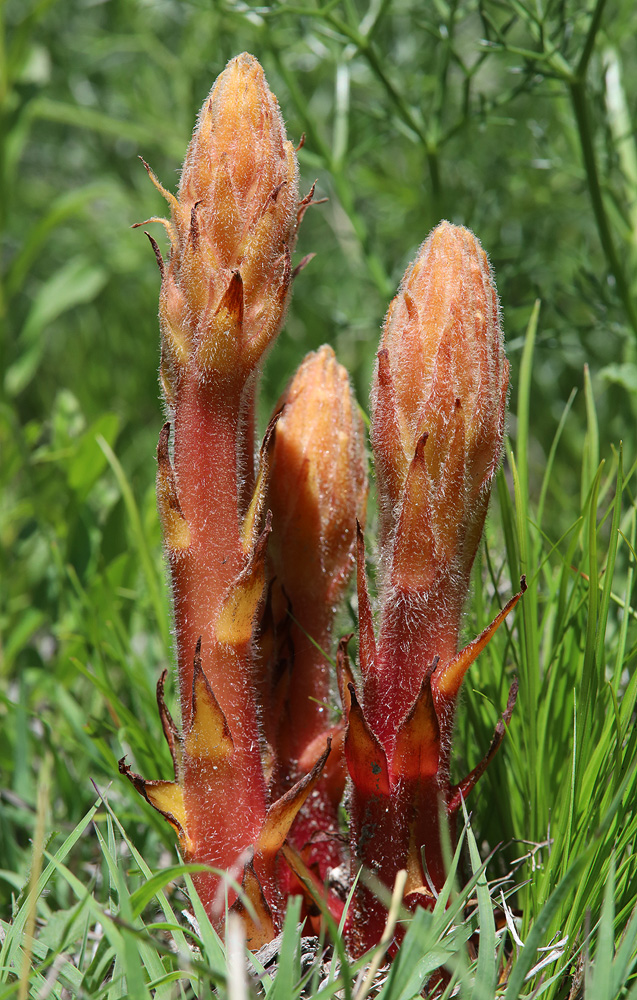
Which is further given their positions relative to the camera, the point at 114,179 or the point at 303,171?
the point at 114,179

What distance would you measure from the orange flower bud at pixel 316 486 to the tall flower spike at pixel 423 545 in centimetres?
15

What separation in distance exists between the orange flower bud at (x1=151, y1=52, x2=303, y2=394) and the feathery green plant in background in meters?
0.41

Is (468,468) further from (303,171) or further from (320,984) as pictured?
(303,171)

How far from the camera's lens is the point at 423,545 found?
3.20ft

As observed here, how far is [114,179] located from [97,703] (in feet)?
10.4

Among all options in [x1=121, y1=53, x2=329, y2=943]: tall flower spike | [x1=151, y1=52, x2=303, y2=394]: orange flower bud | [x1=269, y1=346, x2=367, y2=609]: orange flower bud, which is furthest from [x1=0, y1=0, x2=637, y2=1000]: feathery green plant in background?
[x1=151, y1=52, x2=303, y2=394]: orange flower bud

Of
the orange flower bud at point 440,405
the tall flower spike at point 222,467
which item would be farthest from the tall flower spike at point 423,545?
the tall flower spike at point 222,467

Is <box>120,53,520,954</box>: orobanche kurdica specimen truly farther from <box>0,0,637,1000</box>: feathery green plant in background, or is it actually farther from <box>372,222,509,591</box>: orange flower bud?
<box>0,0,637,1000</box>: feathery green plant in background

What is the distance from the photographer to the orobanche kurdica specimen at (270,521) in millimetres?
954

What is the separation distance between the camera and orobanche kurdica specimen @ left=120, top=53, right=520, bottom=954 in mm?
954

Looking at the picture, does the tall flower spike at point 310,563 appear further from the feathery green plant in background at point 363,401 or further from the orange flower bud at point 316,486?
the feathery green plant in background at point 363,401

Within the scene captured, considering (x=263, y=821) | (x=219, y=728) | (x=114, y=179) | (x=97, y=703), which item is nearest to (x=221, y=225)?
(x=219, y=728)

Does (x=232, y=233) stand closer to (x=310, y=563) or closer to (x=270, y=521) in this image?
(x=270, y=521)

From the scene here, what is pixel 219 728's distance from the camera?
973 millimetres
